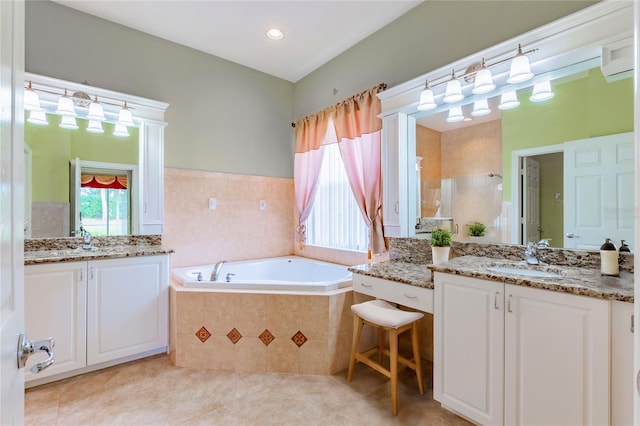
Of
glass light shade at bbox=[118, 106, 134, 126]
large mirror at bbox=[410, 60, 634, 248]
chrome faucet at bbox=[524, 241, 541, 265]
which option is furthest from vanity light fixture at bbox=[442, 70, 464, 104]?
glass light shade at bbox=[118, 106, 134, 126]

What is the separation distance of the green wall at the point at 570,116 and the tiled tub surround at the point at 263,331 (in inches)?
61.0

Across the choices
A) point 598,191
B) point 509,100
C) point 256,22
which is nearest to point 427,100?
point 509,100

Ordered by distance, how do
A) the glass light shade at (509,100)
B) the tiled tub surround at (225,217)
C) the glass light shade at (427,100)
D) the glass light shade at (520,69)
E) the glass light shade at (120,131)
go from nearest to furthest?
the glass light shade at (520,69)
the glass light shade at (509,100)
the glass light shade at (427,100)
the glass light shade at (120,131)
the tiled tub surround at (225,217)

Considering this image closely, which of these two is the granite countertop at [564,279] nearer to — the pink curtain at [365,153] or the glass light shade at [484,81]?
the pink curtain at [365,153]

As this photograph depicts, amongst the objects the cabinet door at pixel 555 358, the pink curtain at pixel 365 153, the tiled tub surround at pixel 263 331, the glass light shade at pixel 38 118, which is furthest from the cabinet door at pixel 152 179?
the cabinet door at pixel 555 358

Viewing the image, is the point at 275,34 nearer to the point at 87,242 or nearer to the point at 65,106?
the point at 65,106

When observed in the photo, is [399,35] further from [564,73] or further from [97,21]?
[97,21]

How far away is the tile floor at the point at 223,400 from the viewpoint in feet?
5.82

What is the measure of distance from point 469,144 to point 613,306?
4.57 feet

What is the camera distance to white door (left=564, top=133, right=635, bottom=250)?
5.32 ft

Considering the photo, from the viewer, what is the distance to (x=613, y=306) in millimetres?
1232

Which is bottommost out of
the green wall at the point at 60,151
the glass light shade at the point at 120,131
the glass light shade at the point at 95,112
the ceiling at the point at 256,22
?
the green wall at the point at 60,151

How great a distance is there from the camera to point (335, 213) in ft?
11.1

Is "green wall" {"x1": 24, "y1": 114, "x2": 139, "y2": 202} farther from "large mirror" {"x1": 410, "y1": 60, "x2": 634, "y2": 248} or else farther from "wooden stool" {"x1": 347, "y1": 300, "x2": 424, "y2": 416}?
"large mirror" {"x1": 410, "y1": 60, "x2": 634, "y2": 248}
